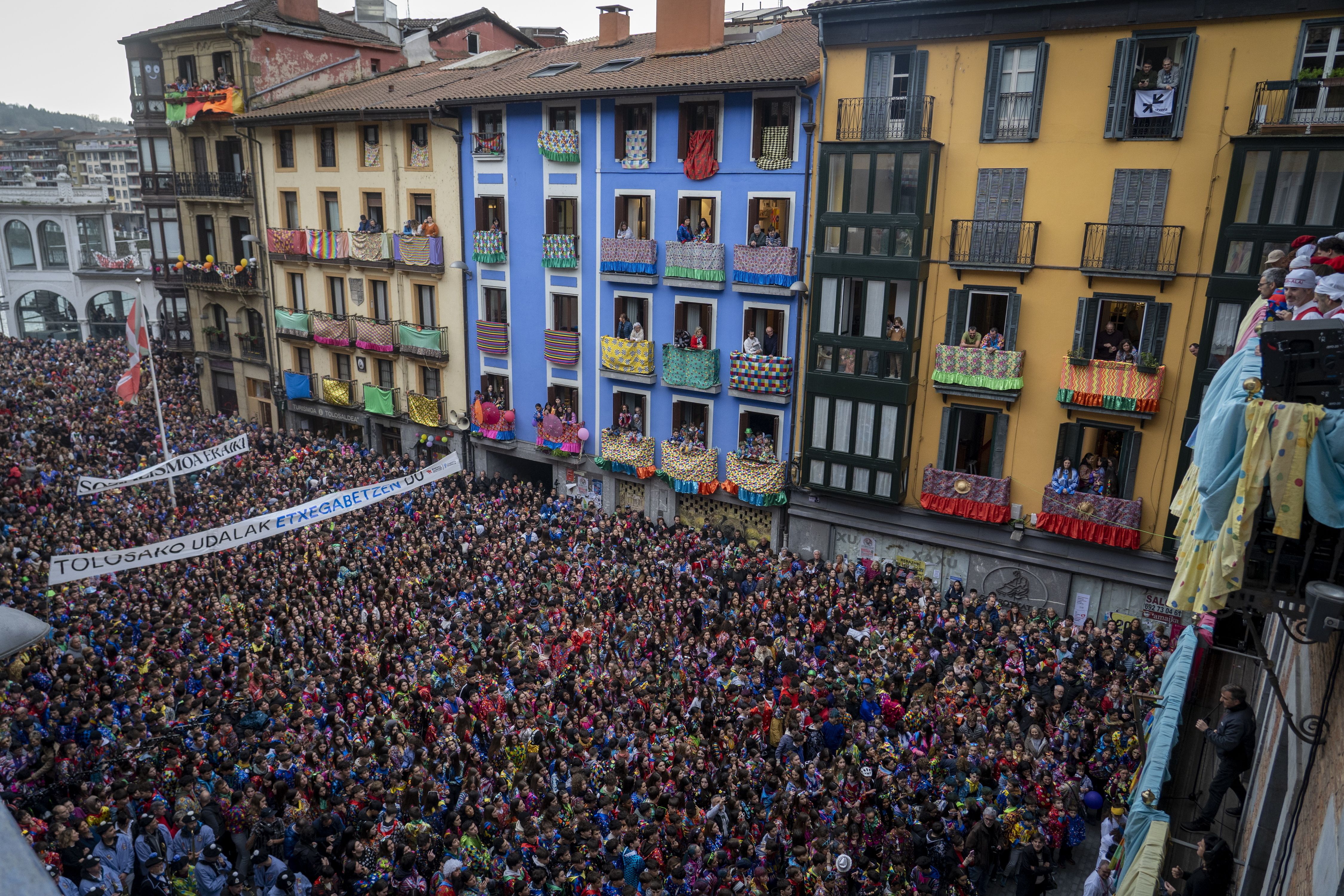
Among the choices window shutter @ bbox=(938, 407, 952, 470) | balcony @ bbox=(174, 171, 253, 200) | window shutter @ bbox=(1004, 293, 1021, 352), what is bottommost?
window shutter @ bbox=(938, 407, 952, 470)

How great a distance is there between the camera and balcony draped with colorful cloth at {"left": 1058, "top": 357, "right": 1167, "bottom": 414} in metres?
20.5

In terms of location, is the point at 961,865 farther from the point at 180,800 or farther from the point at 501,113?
the point at 501,113

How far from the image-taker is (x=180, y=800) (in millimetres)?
13156

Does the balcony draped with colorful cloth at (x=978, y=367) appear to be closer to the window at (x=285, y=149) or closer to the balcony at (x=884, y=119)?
the balcony at (x=884, y=119)

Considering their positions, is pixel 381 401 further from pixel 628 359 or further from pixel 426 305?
pixel 628 359

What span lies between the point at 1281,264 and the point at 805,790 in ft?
32.6

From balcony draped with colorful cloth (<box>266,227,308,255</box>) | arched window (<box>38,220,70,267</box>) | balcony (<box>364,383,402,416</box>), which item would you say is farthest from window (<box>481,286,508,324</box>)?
arched window (<box>38,220,70,267</box>)

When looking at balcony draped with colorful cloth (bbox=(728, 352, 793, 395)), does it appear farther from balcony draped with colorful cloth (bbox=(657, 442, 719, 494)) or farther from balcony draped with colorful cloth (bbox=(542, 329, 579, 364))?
balcony draped with colorful cloth (bbox=(542, 329, 579, 364))

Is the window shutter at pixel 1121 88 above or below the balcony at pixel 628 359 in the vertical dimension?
above

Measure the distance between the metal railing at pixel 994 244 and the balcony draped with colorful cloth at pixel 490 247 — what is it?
52.0 feet

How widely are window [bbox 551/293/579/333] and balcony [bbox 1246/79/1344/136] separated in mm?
19488

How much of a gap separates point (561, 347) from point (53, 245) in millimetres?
54600

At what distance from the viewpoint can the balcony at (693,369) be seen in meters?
26.9

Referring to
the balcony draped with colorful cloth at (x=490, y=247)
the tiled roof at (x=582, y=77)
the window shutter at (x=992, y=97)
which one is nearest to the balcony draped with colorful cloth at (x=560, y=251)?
the balcony draped with colorful cloth at (x=490, y=247)
